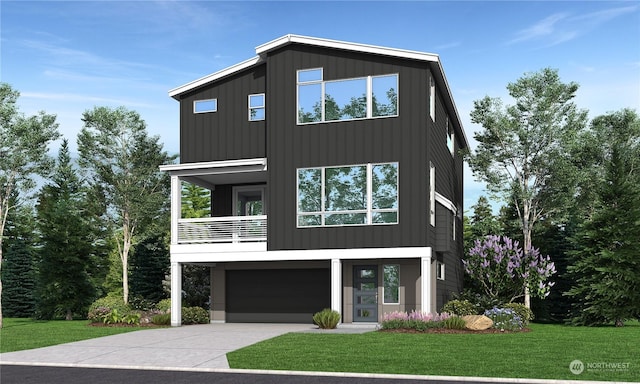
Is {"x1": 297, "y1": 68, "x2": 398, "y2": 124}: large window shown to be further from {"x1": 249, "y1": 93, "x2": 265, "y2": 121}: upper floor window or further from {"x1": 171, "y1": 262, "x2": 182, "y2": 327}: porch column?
{"x1": 171, "y1": 262, "x2": 182, "y2": 327}: porch column

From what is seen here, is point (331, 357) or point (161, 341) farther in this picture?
point (161, 341)

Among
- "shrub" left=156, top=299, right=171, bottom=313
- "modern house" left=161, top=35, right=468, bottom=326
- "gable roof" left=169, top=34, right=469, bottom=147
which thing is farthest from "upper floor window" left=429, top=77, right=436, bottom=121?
"shrub" left=156, top=299, right=171, bottom=313

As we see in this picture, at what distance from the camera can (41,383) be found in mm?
12625

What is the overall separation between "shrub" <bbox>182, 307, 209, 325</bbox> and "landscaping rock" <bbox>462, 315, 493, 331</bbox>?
1082 cm

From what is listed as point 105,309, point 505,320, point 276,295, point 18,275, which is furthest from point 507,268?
point 18,275

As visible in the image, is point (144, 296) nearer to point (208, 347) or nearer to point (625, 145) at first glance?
point (208, 347)

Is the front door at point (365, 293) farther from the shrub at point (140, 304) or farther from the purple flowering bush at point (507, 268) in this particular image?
the shrub at point (140, 304)

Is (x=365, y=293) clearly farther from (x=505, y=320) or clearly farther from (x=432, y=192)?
(x=505, y=320)

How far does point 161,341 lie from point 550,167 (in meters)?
18.1

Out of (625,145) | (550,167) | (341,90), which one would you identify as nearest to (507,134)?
(550,167)

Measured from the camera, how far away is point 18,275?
41.5 metres

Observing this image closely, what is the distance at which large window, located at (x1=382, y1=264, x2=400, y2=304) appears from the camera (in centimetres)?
2506

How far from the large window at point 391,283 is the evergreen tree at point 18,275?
23473mm

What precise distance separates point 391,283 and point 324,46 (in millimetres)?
8690
